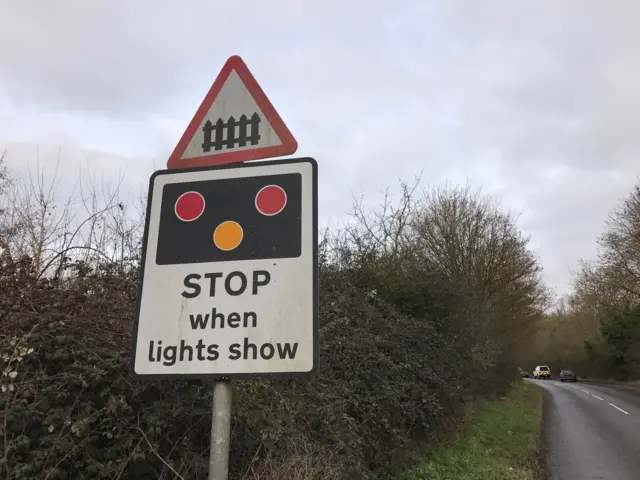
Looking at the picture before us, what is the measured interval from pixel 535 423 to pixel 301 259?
582 inches

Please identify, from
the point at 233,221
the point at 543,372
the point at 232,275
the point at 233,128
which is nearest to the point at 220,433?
the point at 232,275

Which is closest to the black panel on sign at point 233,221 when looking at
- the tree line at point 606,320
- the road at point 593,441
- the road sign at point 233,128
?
the road sign at point 233,128

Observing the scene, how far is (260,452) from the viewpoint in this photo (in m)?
3.78

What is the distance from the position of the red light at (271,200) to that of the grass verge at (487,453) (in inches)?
230

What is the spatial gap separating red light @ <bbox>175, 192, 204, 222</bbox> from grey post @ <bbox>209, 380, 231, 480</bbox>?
1.87ft

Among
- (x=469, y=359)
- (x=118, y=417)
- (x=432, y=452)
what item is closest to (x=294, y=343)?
(x=118, y=417)

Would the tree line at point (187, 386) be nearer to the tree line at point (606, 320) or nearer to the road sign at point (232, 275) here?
the road sign at point (232, 275)

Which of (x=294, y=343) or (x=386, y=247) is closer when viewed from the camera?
(x=294, y=343)

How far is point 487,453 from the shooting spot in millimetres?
8945

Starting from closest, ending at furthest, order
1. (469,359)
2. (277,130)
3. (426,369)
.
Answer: (277,130) → (426,369) → (469,359)

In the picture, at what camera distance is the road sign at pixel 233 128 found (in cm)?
191

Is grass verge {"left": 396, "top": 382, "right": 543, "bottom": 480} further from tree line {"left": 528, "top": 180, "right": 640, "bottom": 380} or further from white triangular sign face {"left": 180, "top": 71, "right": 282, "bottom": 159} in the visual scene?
tree line {"left": 528, "top": 180, "right": 640, "bottom": 380}

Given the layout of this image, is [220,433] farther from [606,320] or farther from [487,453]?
[606,320]

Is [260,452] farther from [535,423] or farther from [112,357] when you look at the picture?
[535,423]
